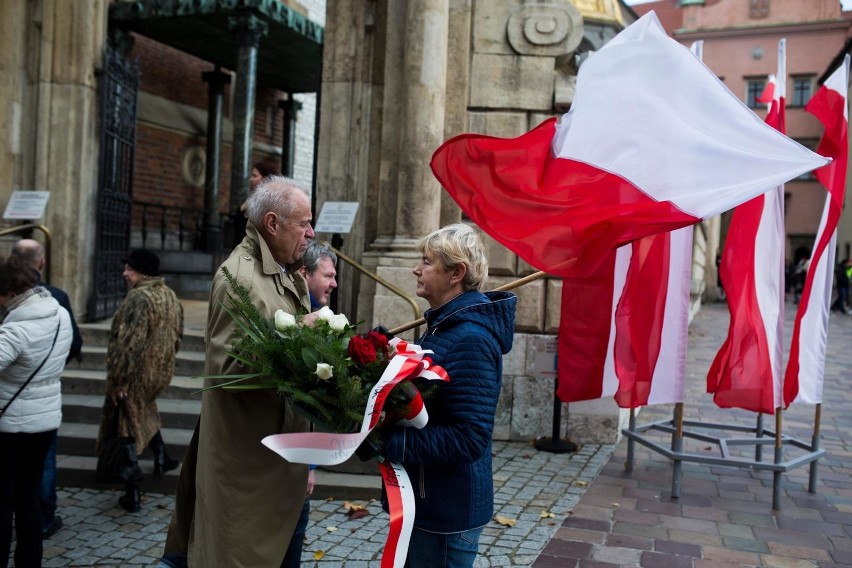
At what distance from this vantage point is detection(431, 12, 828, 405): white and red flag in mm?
3586

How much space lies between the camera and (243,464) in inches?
107

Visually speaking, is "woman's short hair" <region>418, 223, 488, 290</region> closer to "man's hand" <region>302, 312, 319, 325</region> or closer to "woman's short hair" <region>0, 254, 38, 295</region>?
"man's hand" <region>302, 312, 319, 325</region>

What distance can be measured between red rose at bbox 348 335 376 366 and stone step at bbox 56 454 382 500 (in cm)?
333

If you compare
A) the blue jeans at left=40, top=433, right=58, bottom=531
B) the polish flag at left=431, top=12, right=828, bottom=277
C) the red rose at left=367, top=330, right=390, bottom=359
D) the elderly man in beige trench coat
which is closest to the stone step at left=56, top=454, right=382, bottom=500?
the blue jeans at left=40, top=433, right=58, bottom=531

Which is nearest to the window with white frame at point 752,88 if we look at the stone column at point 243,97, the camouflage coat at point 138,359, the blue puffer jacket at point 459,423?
the stone column at point 243,97

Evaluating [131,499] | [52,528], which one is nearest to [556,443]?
[131,499]

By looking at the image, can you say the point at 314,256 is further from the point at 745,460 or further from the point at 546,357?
the point at 745,460

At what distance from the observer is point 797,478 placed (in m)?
6.27

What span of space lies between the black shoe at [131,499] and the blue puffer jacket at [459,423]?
3238 millimetres

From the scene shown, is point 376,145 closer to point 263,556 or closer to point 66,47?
point 66,47

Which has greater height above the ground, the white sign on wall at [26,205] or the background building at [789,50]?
the background building at [789,50]

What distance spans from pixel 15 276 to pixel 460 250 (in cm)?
243

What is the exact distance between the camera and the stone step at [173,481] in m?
5.43

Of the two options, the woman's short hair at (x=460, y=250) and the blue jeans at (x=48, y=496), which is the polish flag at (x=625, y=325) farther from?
the blue jeans at (x=48, y=496)
